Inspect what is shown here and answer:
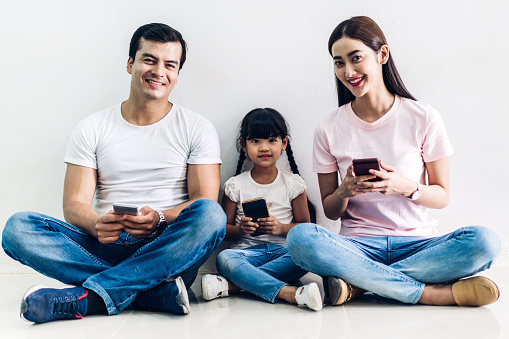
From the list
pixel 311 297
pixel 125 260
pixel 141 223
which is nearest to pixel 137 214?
pixel 141 223

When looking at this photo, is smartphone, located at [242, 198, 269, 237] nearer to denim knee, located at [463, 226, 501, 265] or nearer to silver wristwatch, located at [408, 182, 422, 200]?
silver wristwatch, located at [408, 182, 422, 200]

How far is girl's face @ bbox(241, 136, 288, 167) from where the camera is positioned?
2.42m

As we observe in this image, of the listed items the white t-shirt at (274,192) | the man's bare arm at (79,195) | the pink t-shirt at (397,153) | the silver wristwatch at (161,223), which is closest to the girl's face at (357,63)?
the pink t-shirt at (397,153)

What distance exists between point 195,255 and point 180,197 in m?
0.48

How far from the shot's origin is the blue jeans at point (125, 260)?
1.80 metres

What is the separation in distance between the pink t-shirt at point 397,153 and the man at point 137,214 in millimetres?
603

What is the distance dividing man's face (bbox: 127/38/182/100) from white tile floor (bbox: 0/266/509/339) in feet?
3.16

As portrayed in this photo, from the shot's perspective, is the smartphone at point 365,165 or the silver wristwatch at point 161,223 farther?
the silver wristwatch at point 161,223

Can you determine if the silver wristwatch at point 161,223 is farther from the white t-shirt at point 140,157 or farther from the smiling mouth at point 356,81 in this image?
the smiling mouth at point 356,81

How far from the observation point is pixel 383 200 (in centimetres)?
207

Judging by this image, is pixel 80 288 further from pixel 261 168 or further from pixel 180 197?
pixel 261 168

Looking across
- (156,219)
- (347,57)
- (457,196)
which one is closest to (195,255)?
(156,219)

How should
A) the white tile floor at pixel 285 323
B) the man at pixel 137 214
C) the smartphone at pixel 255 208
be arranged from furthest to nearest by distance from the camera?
the smartphone at pixel 255 208
the man at pixel 137 214
the white tile floor at pixel 285 323

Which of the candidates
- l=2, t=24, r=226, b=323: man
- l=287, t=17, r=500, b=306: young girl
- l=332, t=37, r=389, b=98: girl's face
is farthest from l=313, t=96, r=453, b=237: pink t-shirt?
l=2, t=24, r=226, b=323: man
